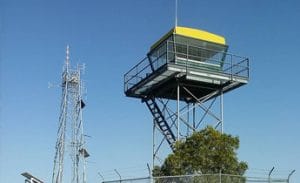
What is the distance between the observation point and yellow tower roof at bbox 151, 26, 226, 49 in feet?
112

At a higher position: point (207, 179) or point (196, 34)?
point (196, 34)

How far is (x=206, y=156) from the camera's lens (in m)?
28.7

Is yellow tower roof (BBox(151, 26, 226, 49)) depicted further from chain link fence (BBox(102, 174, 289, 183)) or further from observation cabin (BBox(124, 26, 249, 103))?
chain link fence (BBox(102, 174, 289, 183))

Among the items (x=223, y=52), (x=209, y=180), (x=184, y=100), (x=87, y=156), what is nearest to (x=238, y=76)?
(x=223, y=52)

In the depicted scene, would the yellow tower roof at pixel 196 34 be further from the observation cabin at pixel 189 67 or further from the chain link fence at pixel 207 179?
the chain link fence at pixel 207 179

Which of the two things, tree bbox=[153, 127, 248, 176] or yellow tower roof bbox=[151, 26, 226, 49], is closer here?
tree bbox=[153, 127, 248, 176]

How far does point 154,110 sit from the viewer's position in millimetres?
36500

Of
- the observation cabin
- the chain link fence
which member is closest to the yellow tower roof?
the observation cabin

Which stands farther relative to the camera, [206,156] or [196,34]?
[196,34]

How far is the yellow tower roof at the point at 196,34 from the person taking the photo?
112 feet

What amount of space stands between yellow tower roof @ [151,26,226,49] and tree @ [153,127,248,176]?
727 cm

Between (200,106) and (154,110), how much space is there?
310 centimetres

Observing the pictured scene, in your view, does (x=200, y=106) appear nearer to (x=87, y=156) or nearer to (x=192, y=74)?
(x=192, y=74)

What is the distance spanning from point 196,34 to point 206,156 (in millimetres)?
9295
